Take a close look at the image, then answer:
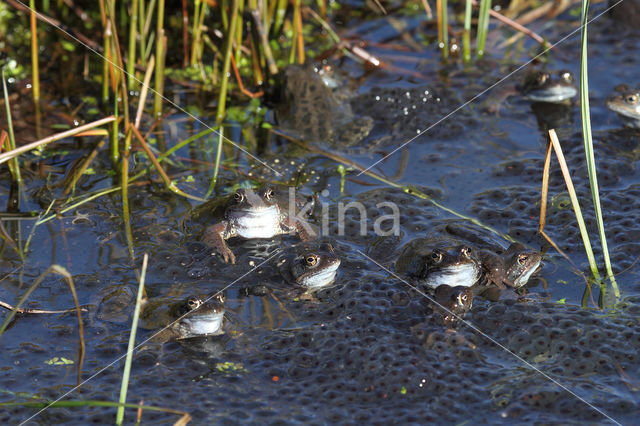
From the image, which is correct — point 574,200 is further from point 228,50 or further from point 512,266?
point 228,50

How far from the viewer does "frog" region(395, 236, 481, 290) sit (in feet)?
15.1

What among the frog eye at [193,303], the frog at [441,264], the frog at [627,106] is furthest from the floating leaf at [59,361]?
the frog at [627,106]

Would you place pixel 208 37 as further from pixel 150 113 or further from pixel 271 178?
pixel 271 178

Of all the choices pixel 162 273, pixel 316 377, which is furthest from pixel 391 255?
pixel 162 273

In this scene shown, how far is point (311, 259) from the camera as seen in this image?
4.67 meters

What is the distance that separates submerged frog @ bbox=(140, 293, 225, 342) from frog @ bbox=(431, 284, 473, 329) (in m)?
1.39

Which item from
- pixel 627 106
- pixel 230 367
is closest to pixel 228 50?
pixel 230 367

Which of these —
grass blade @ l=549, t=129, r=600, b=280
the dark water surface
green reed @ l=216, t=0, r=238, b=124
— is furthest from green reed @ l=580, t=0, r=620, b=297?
green reed @ l=216, t=0, r=238, b=124

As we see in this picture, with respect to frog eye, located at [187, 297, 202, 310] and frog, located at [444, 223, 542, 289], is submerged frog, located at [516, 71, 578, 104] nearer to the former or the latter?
frog, located at [444, 223, 542, 289]

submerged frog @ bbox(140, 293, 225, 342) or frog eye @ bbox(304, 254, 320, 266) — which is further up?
frog eye @ bbox(304, 254, 320, 266)

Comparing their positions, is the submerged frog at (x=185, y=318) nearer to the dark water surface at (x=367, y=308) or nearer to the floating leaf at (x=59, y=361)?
the dark water surface at (x=367, y=308)

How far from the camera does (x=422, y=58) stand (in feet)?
25.3

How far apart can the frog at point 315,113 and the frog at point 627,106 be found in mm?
2225

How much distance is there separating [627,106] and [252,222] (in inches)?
144
